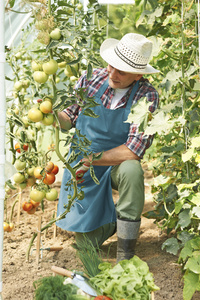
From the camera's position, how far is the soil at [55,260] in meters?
1.75

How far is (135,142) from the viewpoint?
2012 millimetres

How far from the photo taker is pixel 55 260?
6.76 ft

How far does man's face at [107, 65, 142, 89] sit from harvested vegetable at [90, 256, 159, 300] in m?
0.88

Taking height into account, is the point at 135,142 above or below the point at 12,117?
below

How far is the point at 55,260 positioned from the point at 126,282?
2.08 ft

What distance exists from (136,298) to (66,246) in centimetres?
84

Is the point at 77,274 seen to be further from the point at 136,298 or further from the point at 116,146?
the point at 116,146

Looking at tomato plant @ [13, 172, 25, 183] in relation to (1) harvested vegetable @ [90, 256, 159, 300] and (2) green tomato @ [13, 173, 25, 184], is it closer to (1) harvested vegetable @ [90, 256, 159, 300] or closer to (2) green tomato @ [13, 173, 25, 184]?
(2) green tomato @ [13, 173, 25, 184]

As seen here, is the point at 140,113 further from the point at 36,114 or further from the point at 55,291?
the point at 55,291

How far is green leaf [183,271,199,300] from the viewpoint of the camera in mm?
1610

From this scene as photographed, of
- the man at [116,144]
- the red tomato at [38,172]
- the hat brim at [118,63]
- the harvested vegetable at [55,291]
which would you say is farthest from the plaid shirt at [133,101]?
the harvested vegetable at [55,291]

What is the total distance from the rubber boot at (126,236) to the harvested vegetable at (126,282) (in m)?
0.34

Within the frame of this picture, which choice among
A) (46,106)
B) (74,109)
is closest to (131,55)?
(74,109)

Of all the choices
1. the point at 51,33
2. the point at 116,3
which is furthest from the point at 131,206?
the point at 116,3
